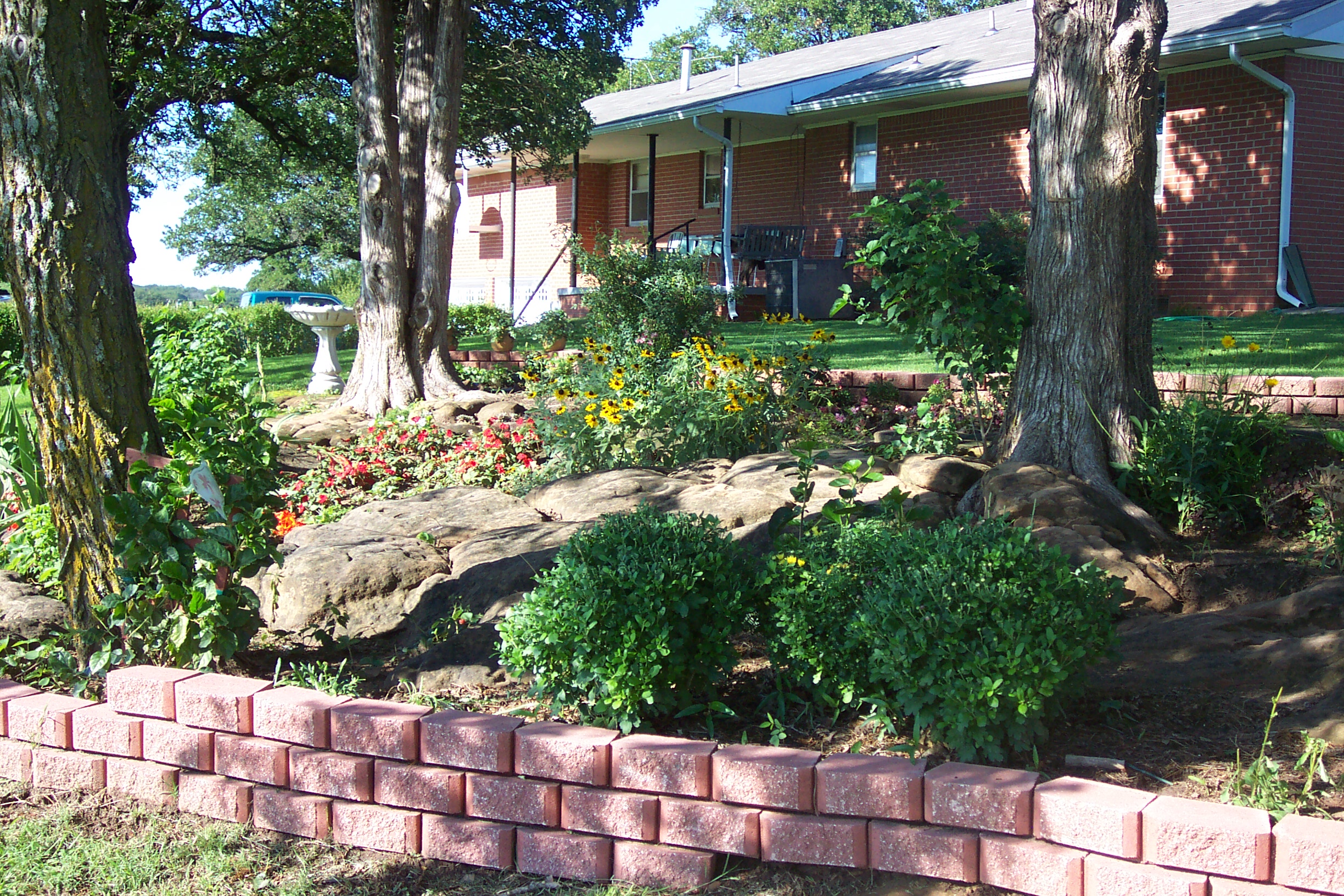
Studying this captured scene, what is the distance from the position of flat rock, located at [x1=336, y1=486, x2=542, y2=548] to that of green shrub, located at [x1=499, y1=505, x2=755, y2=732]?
6.21 ft

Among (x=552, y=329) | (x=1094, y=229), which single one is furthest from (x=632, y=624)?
(x=552, y=329)

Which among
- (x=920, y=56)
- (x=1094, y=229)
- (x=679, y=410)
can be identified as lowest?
(x=679, y=410)

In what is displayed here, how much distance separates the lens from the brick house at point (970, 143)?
42.7ft

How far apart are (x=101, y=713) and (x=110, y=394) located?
102 cm

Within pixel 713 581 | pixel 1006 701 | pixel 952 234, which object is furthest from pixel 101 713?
pixel 952 234

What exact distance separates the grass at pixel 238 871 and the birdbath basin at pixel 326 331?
31.0 feet

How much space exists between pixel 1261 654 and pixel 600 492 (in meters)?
2.96

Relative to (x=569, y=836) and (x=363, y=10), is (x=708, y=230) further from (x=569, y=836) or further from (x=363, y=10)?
(x=569, y=836)

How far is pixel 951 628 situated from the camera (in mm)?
2764

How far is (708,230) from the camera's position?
70.1 feet

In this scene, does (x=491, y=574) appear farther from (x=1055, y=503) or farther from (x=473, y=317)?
(x=473, y=317)

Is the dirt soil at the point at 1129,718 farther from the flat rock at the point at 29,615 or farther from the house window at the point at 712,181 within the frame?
the house window at the point at 712,181

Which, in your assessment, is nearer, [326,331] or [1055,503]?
[1055,503]

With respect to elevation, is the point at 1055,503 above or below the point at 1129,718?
above
